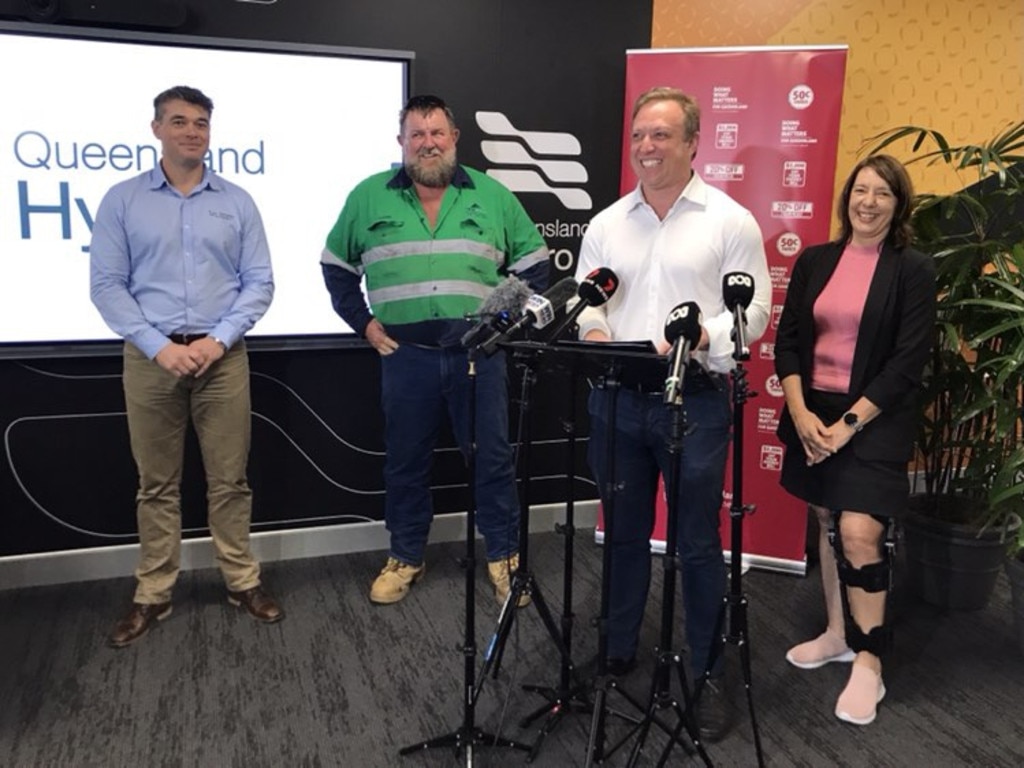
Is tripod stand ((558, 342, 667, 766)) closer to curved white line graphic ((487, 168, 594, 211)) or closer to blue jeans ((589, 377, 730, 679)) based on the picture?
blue jeans ((589, 377, 730, 679))

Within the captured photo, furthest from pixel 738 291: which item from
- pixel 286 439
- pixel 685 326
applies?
pixel 286 439

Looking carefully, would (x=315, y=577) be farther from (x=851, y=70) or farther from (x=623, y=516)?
(x=851, y=70)

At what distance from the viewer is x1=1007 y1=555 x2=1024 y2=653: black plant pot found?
2.95 m

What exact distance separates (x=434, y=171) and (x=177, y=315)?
1.03 meters

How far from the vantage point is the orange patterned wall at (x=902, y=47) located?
3861 mm

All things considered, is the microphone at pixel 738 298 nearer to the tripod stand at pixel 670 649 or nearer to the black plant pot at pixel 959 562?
the tripod stand at pixel 670 649

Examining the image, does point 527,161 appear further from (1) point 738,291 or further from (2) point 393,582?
(1) point 738,291

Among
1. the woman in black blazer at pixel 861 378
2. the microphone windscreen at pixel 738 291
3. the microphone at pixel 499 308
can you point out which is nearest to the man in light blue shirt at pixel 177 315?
the microphone at pixel 499 308

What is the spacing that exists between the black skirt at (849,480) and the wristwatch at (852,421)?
0.16ft

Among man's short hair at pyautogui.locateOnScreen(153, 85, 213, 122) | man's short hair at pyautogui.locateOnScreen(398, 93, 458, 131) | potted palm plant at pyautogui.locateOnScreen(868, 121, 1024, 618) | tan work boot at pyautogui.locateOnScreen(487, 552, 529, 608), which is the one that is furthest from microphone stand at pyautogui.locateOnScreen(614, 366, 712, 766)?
man's short hair at pyautogui.locateOnScreen(153, 85, 213, 122)

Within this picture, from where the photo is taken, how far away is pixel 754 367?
352cm

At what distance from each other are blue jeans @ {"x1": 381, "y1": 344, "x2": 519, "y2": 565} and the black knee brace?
1.15 meters

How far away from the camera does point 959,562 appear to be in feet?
10.8

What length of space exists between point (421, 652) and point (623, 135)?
95.1 inches
